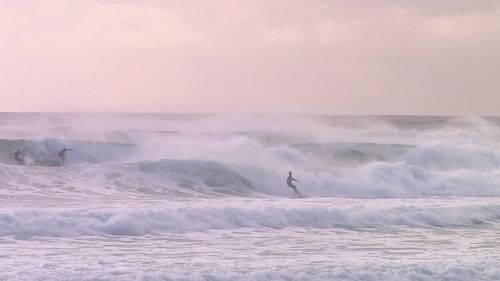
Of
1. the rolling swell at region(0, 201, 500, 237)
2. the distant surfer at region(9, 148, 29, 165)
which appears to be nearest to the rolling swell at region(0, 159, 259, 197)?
the distant surfer at region(9, 148, 29, 165)

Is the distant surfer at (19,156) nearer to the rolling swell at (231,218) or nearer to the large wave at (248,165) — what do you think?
the large wave at (248,165)

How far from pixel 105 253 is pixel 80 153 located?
61.1 feet

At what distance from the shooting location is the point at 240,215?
50.1ft

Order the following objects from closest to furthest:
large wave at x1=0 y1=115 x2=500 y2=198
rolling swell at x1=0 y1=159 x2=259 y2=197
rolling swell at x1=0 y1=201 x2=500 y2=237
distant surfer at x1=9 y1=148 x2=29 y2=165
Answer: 1. rolling swell at x1=0 y1=201 x2=500 y2=237
2. rolling swell at x1=0 y1=159 x2=259 y2=197
3. large wave at x1=0 y1=115 x2=500 y2=198
4. distant surfer at x1=9 y1=148 x2=29 y2=165

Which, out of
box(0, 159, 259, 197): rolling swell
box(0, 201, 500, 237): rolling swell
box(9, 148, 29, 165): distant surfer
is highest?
box(9, 148, 29, 165): distant surfer

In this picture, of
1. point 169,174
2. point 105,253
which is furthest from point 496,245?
point 169,174

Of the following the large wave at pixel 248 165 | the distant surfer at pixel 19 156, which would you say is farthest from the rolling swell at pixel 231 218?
the distant surfer at pixel 19 156

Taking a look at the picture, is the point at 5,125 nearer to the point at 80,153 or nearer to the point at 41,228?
the point at 80,153

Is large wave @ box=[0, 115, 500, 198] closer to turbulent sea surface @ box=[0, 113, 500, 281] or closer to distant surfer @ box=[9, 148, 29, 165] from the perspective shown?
turbulent sea surface @ box=[0, 113, 500, 281]

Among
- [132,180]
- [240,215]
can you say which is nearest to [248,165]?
[132,180]

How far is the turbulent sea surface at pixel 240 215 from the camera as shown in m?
10.7

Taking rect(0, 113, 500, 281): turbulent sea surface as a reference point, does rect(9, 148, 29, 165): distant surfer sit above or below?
above

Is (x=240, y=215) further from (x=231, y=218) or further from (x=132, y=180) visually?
(x=132, y=180)

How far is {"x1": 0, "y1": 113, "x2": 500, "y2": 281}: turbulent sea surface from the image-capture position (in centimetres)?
1070
